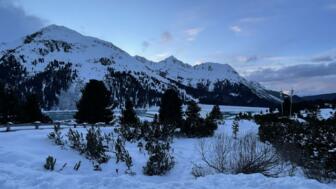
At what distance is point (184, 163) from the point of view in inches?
567

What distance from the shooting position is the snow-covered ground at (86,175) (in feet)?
30.0

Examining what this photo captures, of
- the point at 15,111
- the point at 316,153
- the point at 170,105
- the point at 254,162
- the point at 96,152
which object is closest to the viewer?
the point at 254,162

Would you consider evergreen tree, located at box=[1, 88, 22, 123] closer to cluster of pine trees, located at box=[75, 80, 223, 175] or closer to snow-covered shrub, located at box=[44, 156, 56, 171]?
cluster of pine trees, located at box=[75, 80, 223, 175]

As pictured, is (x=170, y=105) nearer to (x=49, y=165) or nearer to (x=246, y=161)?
(x=246, y=161)

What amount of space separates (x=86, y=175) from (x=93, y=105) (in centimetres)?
2862

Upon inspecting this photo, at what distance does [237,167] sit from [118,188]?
4.78 meters

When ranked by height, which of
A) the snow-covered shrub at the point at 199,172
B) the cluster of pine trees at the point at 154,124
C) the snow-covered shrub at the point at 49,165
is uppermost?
the cluster of pine trees at the point at 154,124

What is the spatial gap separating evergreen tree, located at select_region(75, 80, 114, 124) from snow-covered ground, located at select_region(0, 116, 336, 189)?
2119cm

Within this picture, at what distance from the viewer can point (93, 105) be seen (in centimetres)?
3822

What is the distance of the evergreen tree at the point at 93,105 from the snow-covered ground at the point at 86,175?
2119cm

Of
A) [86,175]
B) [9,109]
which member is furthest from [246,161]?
[9,109]

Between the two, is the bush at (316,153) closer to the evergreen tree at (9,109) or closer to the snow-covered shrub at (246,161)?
the snow-covered shrub at (246,161)

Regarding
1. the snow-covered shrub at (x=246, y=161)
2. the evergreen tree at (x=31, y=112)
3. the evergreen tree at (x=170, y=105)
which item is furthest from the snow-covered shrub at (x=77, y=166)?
the evergreen tree at (x=31, y=112)

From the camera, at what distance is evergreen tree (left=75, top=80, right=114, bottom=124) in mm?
37844
